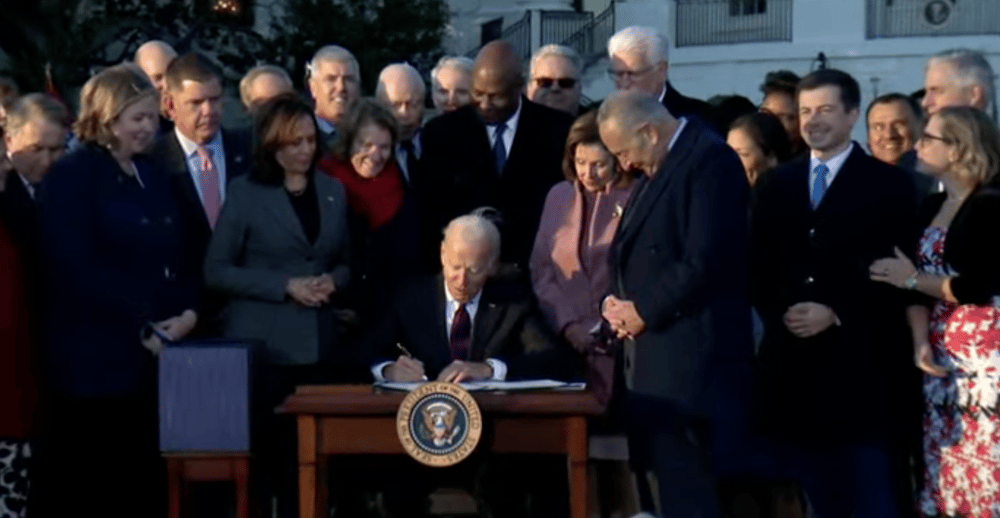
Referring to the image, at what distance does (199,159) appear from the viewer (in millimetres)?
8922

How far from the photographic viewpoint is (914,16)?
2714 centimetres

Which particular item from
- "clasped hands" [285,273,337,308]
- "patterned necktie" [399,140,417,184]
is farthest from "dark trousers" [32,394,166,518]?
"patterned necktie" [399,140,417,184]

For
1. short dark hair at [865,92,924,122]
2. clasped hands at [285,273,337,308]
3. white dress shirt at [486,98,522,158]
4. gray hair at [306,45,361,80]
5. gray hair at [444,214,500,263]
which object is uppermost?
gray hair at [306,45,361,80]

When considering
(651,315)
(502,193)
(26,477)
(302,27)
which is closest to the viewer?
(651,315)

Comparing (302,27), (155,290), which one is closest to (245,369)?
(155,290)

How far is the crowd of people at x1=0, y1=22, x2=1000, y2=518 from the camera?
780 centimetres

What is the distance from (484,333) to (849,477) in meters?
1.50

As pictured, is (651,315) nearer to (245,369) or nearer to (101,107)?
(245,369)

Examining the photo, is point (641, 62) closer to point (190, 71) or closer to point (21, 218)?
point (190, 71)

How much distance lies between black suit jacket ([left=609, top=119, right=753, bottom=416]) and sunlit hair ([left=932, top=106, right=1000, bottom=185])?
2.72ft

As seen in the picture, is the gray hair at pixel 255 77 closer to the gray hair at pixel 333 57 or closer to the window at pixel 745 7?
the gray hair at pixel 333 57

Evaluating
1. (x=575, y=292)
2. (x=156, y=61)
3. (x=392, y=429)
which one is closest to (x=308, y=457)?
(x=392, y=429)

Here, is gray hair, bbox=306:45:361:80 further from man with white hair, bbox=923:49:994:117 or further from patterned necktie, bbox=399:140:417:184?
man with white hair, bbox=923:49:994:117

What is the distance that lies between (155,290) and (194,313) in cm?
21
